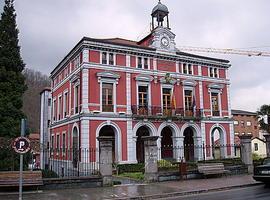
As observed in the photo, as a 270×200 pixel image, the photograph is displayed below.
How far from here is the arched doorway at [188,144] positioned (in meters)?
33.8

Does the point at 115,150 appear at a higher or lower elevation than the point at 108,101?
lower

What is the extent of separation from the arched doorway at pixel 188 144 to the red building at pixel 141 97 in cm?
7

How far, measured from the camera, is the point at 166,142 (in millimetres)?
33625

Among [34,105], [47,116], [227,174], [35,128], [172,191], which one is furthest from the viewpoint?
[35,128]

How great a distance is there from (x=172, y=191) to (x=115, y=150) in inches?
608

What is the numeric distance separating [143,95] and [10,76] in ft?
44.7

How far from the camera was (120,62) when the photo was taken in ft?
96.3

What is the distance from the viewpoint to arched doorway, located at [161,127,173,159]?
106 ft

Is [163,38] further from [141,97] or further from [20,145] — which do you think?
[20,145]

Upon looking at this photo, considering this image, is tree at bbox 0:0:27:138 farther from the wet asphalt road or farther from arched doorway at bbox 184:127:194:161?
arched doorway at bbox 184:127:194:161

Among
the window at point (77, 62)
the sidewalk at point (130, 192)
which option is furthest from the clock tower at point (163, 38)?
the sidewalk at point (130, 192)

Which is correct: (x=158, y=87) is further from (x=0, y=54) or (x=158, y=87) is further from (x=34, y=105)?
(x=34, y=105)

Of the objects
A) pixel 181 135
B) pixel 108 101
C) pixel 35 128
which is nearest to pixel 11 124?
pixel 108 101

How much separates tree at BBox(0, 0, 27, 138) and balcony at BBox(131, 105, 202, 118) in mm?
11488
